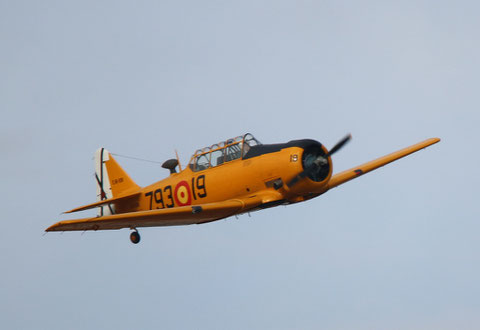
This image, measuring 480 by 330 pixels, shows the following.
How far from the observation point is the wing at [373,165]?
24.5 m

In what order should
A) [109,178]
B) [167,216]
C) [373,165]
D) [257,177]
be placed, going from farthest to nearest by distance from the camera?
[109,178]
[373,165]
[257,177]
[167,216]

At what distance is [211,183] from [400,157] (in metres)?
Answer: 7.91

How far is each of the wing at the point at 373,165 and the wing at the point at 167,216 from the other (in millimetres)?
3573

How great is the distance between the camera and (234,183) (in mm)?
22438

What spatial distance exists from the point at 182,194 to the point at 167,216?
266 cm

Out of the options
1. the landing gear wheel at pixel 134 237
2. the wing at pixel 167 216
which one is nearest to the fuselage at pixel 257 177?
the wing at pixel 167 216

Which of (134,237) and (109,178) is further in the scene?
(109,178)

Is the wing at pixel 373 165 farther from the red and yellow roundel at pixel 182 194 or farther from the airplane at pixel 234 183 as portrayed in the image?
the red and yellow roundel at pixel 182 194

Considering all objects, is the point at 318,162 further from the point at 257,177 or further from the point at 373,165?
the point at 373,165

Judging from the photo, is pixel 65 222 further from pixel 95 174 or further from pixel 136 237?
pixel 95 174

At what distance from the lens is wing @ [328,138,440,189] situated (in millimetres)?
24547

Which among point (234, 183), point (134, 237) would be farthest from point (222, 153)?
point (134, 237)

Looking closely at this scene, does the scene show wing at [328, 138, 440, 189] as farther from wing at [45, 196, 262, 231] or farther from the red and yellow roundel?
the red and yellow roundel

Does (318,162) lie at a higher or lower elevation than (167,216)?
higher
